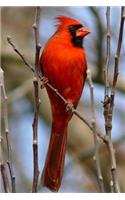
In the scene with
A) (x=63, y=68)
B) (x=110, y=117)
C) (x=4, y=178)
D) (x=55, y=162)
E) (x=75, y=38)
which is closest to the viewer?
(x=4, y=178)

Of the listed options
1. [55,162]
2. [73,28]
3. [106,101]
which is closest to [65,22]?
[73,28]

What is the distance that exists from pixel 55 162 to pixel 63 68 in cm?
45

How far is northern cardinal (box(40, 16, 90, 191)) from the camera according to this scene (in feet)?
7.18

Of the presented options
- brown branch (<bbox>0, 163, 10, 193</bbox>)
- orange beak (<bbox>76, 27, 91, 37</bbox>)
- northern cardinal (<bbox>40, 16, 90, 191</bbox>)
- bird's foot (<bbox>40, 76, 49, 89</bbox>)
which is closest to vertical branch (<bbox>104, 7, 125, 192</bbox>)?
brown branch (<bbox>0, 163, 10, 193</bbox>)

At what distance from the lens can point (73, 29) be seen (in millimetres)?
2340

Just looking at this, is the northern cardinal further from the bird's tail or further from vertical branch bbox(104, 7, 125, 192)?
vertical branch bbox(104, 7, 125, 192)

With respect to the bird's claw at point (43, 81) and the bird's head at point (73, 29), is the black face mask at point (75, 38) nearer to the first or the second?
the bird's head at point (73, 29)

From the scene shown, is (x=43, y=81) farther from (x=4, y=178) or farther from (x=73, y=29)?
→ (x=4, y=178)

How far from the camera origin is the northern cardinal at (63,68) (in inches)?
86.1

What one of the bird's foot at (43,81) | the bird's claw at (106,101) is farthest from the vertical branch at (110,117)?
the bird's foot at (43,81)

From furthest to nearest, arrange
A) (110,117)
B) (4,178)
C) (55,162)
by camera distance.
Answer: (55,162) → (110,117) → (4,178)
